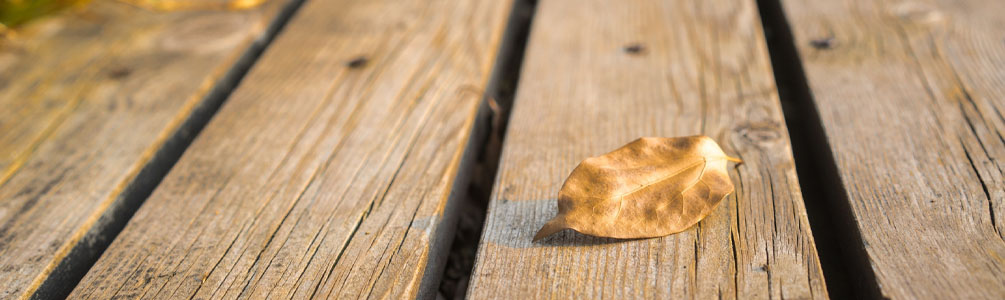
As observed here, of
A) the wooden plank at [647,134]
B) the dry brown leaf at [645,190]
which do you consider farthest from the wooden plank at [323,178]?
the dry brown leaf at [645,190]

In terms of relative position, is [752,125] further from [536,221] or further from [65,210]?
[65,210]

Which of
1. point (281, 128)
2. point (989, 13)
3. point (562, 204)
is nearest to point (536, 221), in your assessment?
point (562, 204)

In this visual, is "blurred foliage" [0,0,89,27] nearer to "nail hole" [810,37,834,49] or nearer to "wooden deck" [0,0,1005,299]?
"wooden deck" [0,0,1005,299]

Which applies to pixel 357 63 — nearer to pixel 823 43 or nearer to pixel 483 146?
pixel 483 146

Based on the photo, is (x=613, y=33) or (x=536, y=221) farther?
(x=613, y=33)

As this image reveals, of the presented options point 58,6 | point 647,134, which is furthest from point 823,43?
point 58,6

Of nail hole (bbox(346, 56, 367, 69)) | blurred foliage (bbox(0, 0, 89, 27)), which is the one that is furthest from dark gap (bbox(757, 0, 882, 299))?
blurred foliage (bbox(0, 0, 89, 27))

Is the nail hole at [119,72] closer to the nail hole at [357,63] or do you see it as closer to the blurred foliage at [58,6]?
the blurred foliage at [58,6]
